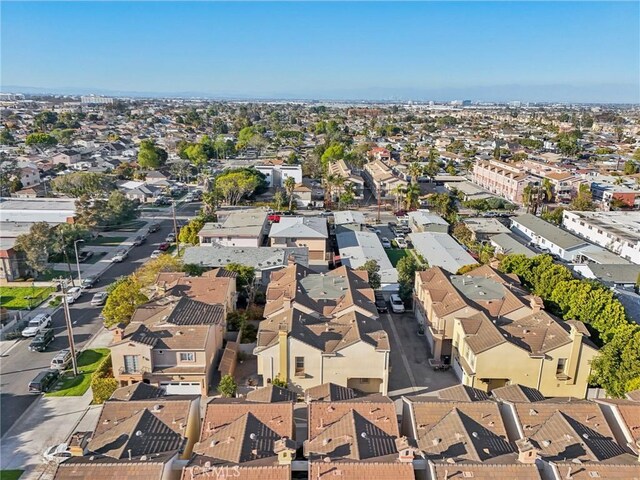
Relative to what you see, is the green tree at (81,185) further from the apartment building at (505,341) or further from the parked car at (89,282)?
the apartment building at (505,341)

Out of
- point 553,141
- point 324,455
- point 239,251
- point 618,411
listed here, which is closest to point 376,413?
point 324,455

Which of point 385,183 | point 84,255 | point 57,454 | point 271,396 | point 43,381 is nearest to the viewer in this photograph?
point 271,396

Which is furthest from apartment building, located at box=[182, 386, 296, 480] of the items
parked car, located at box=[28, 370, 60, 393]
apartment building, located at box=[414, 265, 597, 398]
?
parked car, located at box=[28, 370, 60, 393]

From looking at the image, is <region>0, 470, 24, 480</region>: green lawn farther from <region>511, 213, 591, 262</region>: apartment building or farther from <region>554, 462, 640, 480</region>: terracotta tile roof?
<region>511, 213, 591, 262</region>: apartment building

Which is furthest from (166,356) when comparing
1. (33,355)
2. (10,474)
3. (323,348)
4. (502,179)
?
(502,179)

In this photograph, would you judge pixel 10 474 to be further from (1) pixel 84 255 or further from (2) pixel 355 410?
(1) pixel 84 255

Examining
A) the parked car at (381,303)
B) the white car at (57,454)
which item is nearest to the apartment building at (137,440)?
the white car at (57,454)
